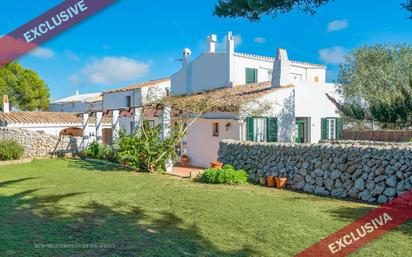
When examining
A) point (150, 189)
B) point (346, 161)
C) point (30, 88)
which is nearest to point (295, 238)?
point (346, 161)

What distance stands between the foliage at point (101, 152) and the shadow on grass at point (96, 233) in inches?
450

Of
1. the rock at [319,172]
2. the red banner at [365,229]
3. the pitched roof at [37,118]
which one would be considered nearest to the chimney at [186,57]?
the pitched roof at [37,118]

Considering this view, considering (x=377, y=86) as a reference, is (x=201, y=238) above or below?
below

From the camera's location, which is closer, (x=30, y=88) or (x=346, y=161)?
(x=346, y=161)

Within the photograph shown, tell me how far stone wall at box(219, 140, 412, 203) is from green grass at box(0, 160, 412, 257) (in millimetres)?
877

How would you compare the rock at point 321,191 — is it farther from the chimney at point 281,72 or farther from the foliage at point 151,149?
the chimney at point 281,72

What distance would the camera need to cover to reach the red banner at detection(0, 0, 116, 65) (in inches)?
355

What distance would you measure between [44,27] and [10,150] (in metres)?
15.4

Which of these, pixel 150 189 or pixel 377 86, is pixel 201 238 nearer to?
pixel 150 189

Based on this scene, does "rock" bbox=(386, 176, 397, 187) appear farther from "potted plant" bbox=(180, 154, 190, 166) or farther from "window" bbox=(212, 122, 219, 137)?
"potted plant" bbox=(180, 154, 190, 166)

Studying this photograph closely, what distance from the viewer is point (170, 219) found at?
8492mm

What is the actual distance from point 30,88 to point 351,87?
39047mm

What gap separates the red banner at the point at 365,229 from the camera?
6367mm

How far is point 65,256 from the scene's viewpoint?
6137 millimetres
